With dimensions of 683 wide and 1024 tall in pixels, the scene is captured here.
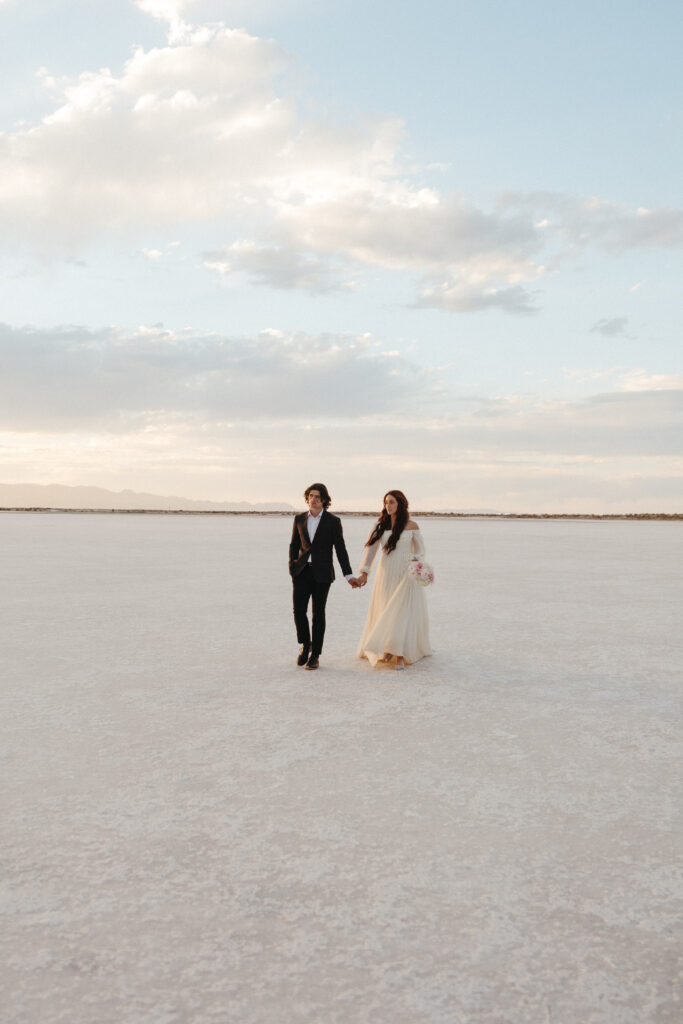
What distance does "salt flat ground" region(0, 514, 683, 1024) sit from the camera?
276cm

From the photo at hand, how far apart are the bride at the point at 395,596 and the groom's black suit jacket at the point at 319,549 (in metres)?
0.31

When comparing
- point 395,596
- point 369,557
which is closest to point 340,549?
point 369,557

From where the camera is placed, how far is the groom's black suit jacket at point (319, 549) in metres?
8.08

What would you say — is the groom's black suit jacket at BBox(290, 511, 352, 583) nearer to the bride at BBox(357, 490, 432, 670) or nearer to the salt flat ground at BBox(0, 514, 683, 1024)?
the bride at BBox(357, 490, 432, 670)

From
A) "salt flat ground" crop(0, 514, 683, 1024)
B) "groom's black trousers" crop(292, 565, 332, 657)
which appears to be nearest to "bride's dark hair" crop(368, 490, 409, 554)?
"groom's black trousers" crop(292, 565, 332, 657)

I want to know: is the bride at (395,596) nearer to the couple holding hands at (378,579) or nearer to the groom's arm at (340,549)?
the couple holding hands at (378,579)

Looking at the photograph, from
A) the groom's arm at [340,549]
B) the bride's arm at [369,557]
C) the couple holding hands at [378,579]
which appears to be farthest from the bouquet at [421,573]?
the groom's arm at [340,549]

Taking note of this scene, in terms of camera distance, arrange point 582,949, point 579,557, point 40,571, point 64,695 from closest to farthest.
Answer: point 582,949
point 64,695
point 40,571
point 579,557

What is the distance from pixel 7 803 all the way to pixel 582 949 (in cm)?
303

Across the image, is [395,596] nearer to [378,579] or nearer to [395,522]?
[378,579]

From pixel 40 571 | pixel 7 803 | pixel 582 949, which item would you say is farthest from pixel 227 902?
pixel 40 571

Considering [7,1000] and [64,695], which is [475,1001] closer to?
[7,1000]

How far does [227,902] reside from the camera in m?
3.28

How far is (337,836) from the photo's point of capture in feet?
12.8
